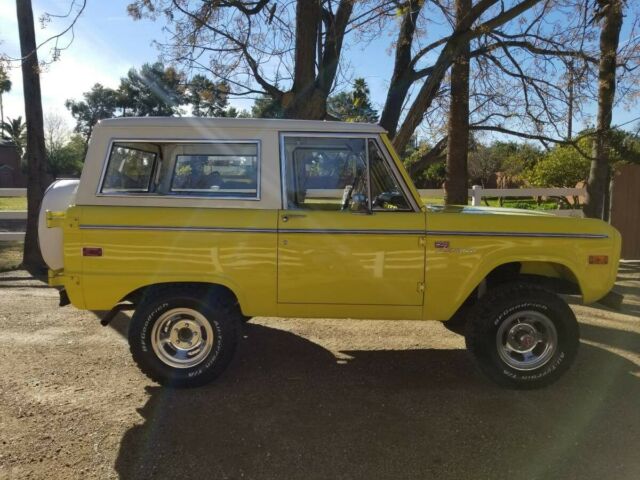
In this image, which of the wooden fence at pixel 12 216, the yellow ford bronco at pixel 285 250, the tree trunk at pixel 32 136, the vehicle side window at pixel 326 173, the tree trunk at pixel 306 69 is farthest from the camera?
the wooden fence at pixel 12 216

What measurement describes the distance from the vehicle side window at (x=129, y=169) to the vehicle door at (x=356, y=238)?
1168mm

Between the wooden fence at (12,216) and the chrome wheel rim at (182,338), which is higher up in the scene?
the wooden fence at (12,216)

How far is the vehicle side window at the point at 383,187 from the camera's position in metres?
4.07

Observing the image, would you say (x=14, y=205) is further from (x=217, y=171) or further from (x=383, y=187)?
(x=383, y=187)

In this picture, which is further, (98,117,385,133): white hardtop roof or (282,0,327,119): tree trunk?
(282,0,327,119): tree trunk

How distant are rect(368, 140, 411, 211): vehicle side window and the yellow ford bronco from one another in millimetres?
10

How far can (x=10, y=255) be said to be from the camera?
34.0 ft

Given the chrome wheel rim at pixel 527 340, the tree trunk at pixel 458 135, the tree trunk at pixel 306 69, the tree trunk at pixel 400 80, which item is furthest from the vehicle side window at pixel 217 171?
the tree trunk at pixel 458 135

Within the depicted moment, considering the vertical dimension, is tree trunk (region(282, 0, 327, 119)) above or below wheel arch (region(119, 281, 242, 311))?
above

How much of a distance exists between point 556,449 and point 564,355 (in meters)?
1.06

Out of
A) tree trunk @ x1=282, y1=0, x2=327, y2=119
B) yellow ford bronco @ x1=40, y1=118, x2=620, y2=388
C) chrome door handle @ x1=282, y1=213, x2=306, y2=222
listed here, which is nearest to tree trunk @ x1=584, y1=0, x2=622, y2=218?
tree trunk @ x1=282, y1=0, x2=327, y2=119

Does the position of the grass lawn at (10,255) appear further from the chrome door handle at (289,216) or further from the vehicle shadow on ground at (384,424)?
the chrome door handle at (289,216)

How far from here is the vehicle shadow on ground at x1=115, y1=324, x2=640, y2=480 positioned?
306 centimetres

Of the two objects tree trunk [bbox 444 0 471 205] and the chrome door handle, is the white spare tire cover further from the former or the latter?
tree trunk [bbox 444 0 471 205]
